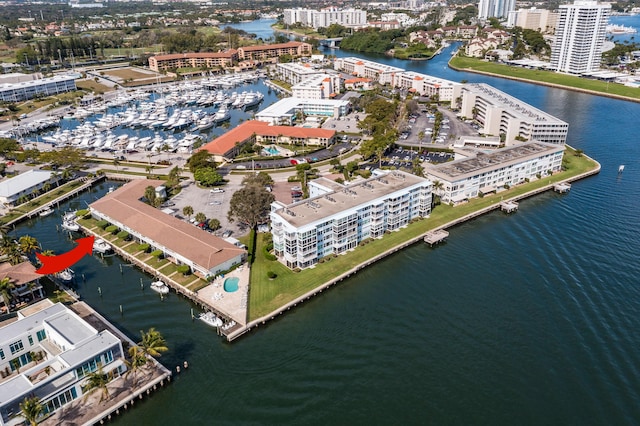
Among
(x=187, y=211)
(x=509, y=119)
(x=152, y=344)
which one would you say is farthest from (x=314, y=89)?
(x=152, y=344)

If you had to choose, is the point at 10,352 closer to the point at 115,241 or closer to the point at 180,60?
the point at 115,241

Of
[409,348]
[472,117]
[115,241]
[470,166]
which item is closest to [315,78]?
[472,117]

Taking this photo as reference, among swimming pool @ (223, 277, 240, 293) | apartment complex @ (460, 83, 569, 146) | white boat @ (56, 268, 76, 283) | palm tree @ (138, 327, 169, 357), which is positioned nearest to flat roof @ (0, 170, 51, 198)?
white boat @ (56, 268, 76, 283)

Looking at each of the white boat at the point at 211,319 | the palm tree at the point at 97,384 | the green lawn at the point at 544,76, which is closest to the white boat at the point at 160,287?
the white boat at the point at 211,319

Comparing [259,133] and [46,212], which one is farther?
[259,133]

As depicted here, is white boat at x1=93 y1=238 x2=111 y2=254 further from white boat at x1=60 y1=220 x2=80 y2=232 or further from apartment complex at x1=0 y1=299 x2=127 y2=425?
apartment complex at x1=0 y1=299 x2=127 y2=425

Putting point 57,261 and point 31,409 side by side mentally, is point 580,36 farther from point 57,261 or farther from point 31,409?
point 31,409

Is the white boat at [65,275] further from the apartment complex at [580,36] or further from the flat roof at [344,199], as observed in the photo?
the apartment complex at [580,36]
